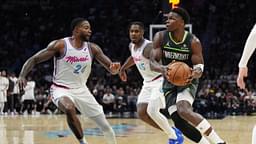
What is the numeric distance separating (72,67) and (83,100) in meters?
0.48

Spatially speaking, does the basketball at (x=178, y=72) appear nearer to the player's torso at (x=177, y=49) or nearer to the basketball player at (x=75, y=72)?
the player's torso at (x=177, y=49)

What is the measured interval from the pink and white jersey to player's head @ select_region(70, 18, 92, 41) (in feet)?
0.55

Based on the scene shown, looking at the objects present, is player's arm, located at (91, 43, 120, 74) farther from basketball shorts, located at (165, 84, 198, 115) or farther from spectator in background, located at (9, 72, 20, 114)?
spectator in background, located at (9, 72, 20, 114)

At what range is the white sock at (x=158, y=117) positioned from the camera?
8.34m

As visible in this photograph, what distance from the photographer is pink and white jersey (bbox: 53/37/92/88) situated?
7.98 metres

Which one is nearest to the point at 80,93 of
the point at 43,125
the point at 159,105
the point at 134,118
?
the point at 159,105

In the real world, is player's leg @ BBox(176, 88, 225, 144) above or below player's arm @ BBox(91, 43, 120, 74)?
below

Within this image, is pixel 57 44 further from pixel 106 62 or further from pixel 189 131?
pixel 189 131

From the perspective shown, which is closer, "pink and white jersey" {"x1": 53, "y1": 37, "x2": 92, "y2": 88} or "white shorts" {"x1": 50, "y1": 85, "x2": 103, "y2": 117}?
"white shorts" {"x1": 50, "y1": 85, "x2": 103, "y2": 117}

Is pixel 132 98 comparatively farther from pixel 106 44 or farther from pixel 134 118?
pixel 106 44

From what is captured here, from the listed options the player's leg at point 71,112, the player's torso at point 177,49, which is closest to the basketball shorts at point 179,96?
the player's torso at point 177,49

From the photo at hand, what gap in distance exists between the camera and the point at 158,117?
845cm

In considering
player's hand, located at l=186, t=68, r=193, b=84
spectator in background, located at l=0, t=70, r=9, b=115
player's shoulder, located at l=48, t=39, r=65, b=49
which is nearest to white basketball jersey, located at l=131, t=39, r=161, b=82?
player's shoulder, located at l=48, t=39, r=65, b=49

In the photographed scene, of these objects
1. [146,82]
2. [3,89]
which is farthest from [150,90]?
[3,89]
